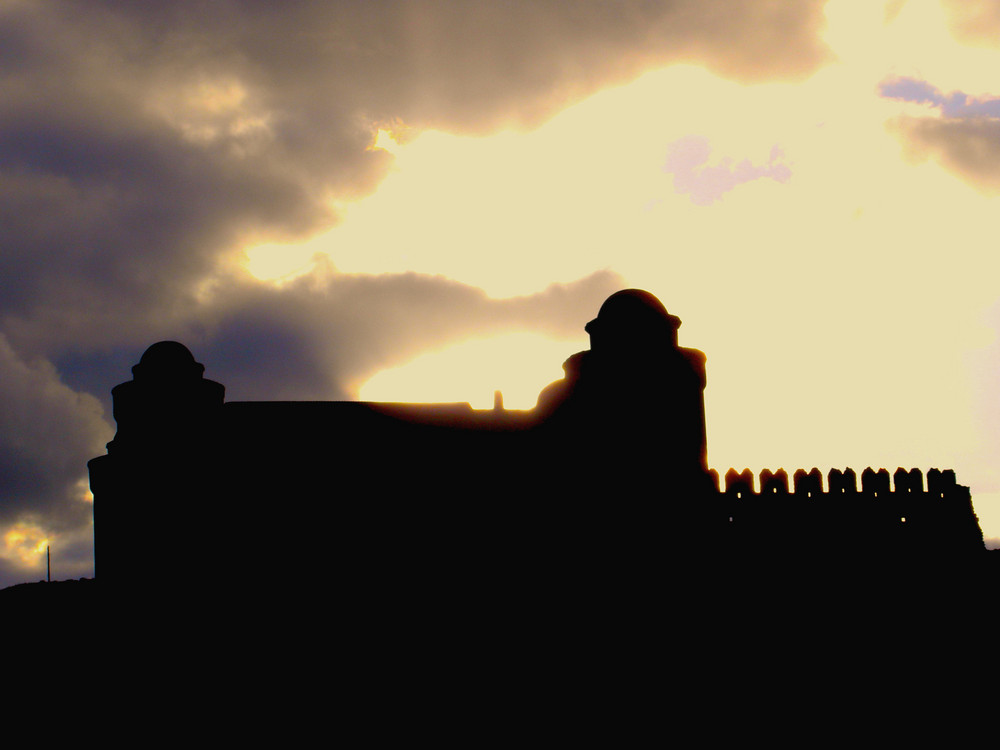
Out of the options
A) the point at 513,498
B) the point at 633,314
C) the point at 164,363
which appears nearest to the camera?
the point at 633,314

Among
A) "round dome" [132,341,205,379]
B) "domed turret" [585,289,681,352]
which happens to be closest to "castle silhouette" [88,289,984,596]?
"domed turret" [585,289,681,352]

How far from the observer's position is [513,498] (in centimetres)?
1386

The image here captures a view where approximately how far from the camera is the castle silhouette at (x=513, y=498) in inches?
531

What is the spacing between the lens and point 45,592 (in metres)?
15.3

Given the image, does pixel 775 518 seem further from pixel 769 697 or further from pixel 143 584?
pixel 143 584

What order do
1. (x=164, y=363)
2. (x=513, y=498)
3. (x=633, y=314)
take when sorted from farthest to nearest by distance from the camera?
(x=164, y=363)
(x=513, y=498)
(x=633, y=314)

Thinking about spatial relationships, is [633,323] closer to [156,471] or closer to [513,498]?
[513,498]

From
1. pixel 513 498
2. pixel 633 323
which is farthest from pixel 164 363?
pixel 633 323

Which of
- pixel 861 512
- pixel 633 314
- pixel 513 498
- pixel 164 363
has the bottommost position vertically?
pixel 861 512

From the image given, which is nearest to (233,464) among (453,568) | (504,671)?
(453,568)

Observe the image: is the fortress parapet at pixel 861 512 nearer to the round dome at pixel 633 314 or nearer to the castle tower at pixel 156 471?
the round dome at pixel 633 314

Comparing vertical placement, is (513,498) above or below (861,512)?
above

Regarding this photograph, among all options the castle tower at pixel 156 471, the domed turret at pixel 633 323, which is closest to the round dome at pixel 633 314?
the domed turret at pixel 633 323

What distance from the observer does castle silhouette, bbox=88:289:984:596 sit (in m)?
13.5
